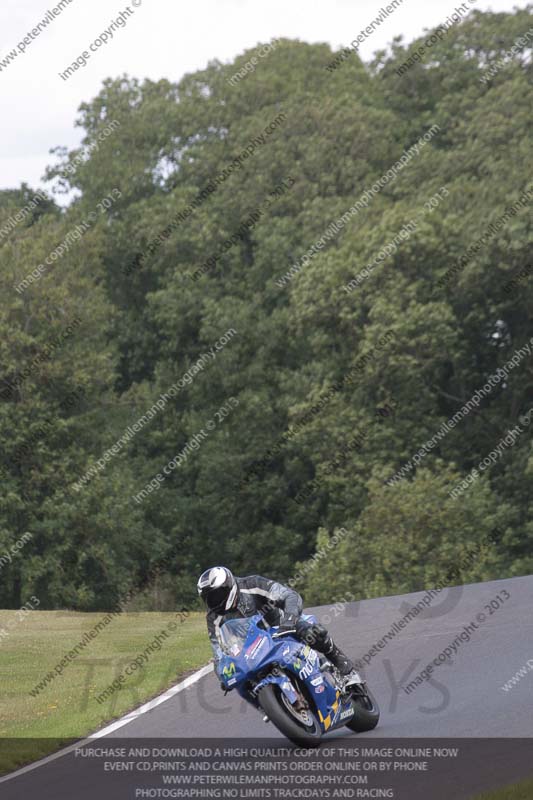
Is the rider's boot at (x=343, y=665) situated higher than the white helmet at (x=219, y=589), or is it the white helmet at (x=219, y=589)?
the rider's boot at (x=343, y=665)

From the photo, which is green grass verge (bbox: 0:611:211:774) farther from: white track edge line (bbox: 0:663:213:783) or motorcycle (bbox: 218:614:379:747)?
motorcycle (bbox: 218:614:379:747)

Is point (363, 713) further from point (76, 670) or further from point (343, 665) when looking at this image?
point (76, 670)

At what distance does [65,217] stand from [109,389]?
323 inches

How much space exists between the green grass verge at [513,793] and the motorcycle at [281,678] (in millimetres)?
1681

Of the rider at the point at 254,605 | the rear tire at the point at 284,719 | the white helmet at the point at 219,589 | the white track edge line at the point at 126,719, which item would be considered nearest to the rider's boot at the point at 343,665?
the rider at the point at 254,605

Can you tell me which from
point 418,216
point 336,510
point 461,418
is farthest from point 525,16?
point 336,510

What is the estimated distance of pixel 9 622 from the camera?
2161cm

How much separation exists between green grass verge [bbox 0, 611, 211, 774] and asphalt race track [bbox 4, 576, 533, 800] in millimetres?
630

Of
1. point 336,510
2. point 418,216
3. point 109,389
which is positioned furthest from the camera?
point 109,389

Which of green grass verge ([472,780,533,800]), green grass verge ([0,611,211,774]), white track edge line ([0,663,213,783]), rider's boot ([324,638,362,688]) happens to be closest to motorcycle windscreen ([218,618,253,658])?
rider's boot ([324,638,362,688])

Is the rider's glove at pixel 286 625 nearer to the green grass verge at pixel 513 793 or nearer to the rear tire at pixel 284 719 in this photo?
the rear tire at pixel 284 719

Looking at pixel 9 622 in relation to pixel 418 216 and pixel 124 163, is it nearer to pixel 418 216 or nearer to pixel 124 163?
pixel 418 216

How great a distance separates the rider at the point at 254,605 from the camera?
929 cm

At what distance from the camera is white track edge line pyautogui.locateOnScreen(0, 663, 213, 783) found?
35.4ft
